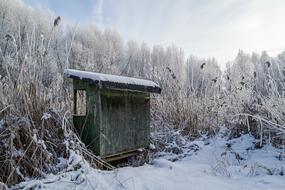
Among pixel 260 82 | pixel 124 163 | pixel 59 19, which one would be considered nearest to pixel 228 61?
pixel 260 82

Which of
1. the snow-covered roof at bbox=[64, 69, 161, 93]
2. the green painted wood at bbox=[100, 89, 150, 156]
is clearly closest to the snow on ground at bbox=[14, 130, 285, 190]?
the green painted wood at bbox=[100, 89, 150, 156]

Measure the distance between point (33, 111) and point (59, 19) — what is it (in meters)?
0.88

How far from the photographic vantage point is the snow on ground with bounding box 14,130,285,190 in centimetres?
170

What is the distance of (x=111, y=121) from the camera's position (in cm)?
241

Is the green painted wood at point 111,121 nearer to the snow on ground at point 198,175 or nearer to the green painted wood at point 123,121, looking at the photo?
the green painted wood at point 123,121

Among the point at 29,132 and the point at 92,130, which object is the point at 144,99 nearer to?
the point at 92,130

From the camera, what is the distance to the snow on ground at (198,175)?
1704 millimetres

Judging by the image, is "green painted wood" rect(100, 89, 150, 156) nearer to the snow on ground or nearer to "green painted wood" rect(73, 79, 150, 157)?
"green painted wood" rect(73, 79, 150, 157)

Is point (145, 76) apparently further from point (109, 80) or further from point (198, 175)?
point (198, 175)

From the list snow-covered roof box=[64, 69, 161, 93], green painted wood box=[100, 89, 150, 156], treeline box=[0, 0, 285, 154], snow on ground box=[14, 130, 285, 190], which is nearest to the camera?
snow on ground box=[14, 130, 285, 190]

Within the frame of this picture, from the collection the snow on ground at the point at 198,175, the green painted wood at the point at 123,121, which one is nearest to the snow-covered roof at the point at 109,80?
the green painted wood at the point at 123,121

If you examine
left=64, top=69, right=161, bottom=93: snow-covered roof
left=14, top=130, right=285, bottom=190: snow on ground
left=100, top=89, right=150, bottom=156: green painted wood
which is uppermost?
left=64, top=69, right=161, bottom=93: snow-covered roof

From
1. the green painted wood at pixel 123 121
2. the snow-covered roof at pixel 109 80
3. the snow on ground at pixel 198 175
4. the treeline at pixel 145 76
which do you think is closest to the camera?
the snow on ground at pixel 198 175

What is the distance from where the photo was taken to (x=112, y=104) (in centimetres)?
245
